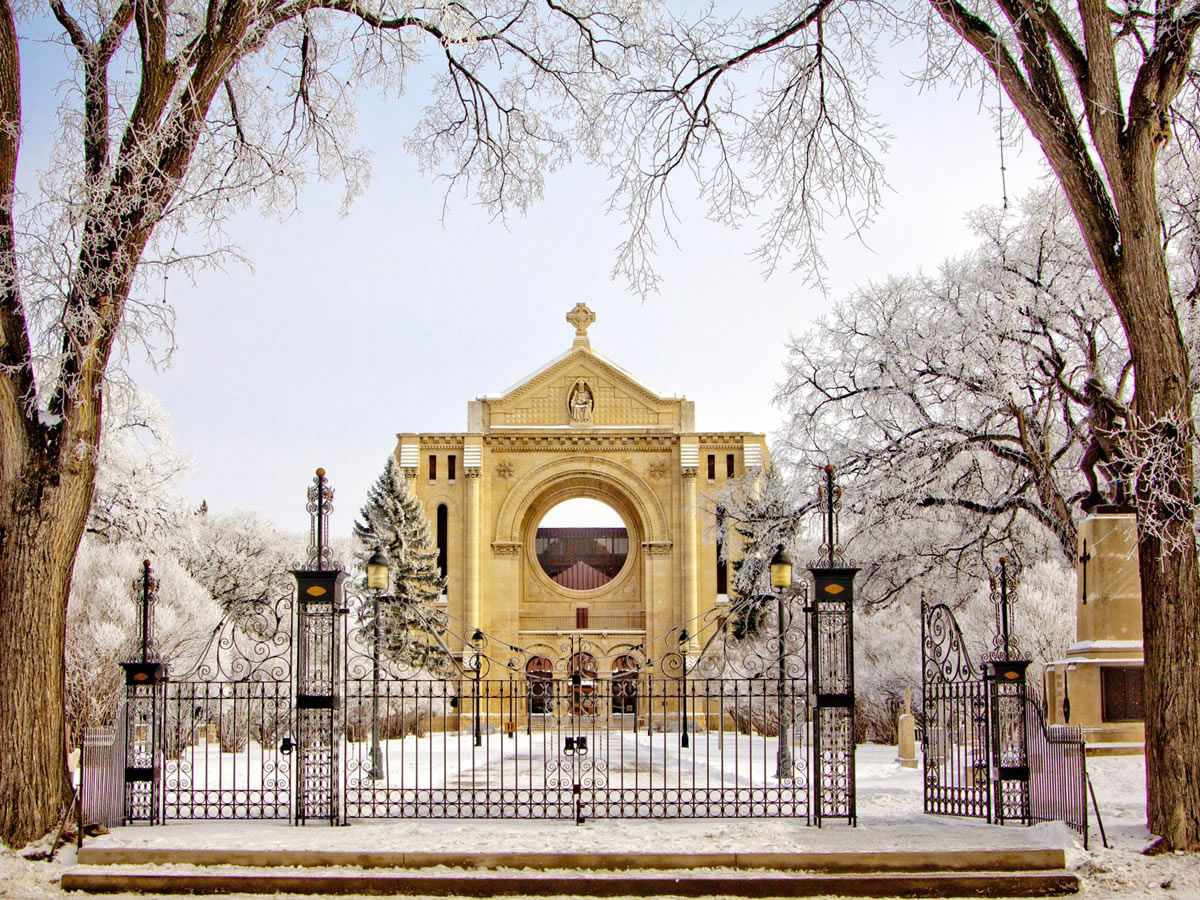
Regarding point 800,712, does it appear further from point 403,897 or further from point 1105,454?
point 403,897

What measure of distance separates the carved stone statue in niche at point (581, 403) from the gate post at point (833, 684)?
41.9 m

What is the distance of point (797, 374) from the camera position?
23078 mm

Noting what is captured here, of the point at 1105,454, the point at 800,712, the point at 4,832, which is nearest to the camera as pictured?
the point at 4,832

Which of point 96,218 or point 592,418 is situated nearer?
point 96,218

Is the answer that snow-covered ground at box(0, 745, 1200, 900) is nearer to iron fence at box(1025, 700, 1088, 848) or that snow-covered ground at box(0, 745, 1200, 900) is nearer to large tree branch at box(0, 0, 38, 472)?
iron fence at box(1025, 700, 1088, 848)

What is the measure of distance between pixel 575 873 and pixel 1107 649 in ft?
Result: 31.1

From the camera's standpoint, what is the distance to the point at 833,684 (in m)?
12.2

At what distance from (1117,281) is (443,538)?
44.4m

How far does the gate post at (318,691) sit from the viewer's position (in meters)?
11.6

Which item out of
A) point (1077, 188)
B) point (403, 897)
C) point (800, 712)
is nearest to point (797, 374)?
point (800, 712)

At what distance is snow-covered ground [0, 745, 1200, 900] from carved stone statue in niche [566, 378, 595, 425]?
1663 inches

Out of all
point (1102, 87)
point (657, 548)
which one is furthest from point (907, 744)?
point (657, 548)

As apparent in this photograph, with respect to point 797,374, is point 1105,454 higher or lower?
lower

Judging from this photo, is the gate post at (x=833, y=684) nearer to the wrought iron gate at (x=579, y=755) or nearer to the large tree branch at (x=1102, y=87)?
the wrought iron gate at (x=579, y=755)
